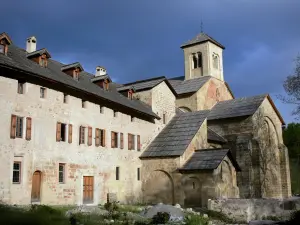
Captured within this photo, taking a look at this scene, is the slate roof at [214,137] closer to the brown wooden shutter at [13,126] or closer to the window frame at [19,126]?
the window frame at [19,126]

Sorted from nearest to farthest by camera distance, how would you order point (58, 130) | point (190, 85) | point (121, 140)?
point (58, 130)
point (121, 140)
point (190, 85)

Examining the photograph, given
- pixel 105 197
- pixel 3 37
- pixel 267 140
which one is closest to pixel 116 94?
pixel 105 197

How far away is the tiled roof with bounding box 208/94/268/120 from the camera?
105 ft

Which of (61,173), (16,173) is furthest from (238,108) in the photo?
(16,173)

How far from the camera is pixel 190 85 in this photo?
38.3 metres

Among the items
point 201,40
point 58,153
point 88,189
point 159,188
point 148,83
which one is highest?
point 201,40

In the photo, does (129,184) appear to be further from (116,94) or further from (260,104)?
(260,104)

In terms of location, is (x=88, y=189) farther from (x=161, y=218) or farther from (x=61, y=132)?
(x=161, y=218)

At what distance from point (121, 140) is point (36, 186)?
7883 mm

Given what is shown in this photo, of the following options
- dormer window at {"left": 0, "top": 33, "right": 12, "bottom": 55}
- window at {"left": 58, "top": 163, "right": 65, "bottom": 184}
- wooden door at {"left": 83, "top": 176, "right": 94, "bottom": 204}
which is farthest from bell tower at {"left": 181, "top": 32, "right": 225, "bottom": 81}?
dormer window at {"left": 0, "top": 33, "right": 12, "bottom": 55}

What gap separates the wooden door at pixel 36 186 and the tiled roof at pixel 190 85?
2106 cm

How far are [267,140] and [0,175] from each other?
25.5m

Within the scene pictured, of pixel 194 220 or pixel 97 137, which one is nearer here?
pixel 194 220

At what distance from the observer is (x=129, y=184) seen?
84.0ft
